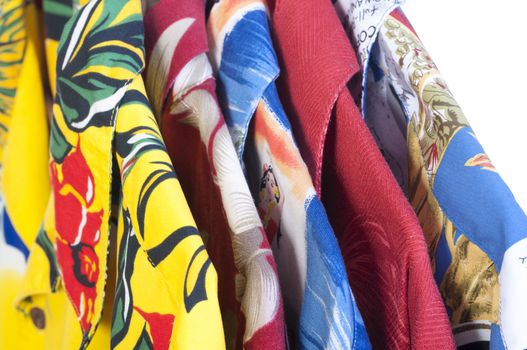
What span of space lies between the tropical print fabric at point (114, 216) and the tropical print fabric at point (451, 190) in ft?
0.43

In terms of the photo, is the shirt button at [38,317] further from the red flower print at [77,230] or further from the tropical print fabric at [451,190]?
the tropical print fabric at [451,190]

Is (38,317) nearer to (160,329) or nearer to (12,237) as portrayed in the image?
(12,237)

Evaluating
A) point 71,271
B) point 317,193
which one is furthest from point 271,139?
point 71,271

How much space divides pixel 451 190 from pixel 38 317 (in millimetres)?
349

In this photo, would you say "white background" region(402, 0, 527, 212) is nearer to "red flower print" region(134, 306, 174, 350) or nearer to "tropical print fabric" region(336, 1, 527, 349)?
"tropical print fabric" region(336, 1, 527, 349)

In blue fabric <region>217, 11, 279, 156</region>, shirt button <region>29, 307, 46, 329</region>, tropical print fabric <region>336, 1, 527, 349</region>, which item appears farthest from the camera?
shirt button <region>29, 307, 46, 329</region>

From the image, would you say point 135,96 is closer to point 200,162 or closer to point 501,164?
point 200,162

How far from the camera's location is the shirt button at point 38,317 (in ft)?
1.59

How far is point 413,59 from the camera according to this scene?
0.36 meters

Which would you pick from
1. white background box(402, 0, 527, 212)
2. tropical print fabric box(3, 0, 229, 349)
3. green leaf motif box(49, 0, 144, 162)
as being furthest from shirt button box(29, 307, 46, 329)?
white background box(402, 0, 527, 212)

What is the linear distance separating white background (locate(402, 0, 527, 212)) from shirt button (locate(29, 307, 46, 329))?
37 cm

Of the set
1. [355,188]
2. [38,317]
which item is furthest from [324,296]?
[38,317]

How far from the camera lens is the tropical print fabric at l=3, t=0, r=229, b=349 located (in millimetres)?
290

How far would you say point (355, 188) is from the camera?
333 mm
